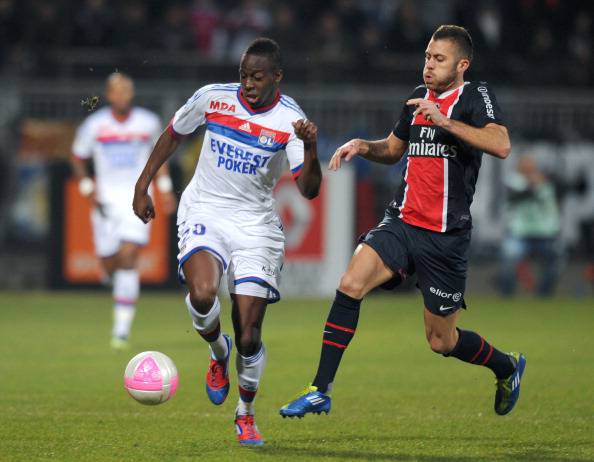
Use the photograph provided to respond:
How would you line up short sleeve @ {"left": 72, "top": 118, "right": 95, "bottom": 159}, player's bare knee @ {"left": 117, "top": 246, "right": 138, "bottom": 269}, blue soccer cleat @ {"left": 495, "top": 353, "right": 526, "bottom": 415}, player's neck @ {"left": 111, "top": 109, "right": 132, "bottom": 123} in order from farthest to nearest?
short sleeve @ {"left": 72, "top": 118, "right": 95, "bottom": 159}
player's neck @ {"left": 111, "top": 109, "right": 132, "bottom": 123}
player's bare knee @ {"left": 117, "top": 246, "right": 138, "bottom": 269}
blue soccer cleat @ {"left": 495, "top": 353, "right": 526, "bottom": 415}

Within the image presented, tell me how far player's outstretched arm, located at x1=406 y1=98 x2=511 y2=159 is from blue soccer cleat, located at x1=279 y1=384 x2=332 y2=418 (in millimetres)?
1660

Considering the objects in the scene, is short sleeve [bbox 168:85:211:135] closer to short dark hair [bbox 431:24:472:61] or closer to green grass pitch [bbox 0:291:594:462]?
short dark hair [bbox 431:24:472:61]

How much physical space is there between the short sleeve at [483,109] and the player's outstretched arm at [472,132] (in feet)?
0.32

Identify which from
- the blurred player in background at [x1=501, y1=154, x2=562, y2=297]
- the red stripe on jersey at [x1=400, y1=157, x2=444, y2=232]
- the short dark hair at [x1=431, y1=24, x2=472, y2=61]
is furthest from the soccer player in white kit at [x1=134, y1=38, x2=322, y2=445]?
the blurred player in background at [x1=501, y1=154, x2=562, y2=297]

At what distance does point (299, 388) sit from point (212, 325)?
2.50 metres

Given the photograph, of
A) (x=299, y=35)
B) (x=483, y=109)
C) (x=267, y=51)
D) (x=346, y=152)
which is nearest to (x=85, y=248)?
(x=299, y=35)

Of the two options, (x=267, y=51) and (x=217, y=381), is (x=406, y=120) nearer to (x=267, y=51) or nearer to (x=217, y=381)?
(x=267, y=51)

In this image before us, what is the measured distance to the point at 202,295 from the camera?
7.26m

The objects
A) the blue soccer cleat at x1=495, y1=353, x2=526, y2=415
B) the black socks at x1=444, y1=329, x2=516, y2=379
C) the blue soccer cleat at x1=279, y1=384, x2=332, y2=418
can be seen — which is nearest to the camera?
the blue soccer cleat at x1=279, y1=384, x2=332, y2=418

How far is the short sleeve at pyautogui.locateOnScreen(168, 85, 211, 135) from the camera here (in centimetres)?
765

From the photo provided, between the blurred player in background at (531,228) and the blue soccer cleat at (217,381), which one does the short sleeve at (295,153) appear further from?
the blurred player in background at (531,228)

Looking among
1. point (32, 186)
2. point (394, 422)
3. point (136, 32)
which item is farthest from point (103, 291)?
point (394, 422)

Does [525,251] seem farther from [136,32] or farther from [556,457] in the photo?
[556,457]

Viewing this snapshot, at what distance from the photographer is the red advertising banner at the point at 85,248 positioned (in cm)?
1822
